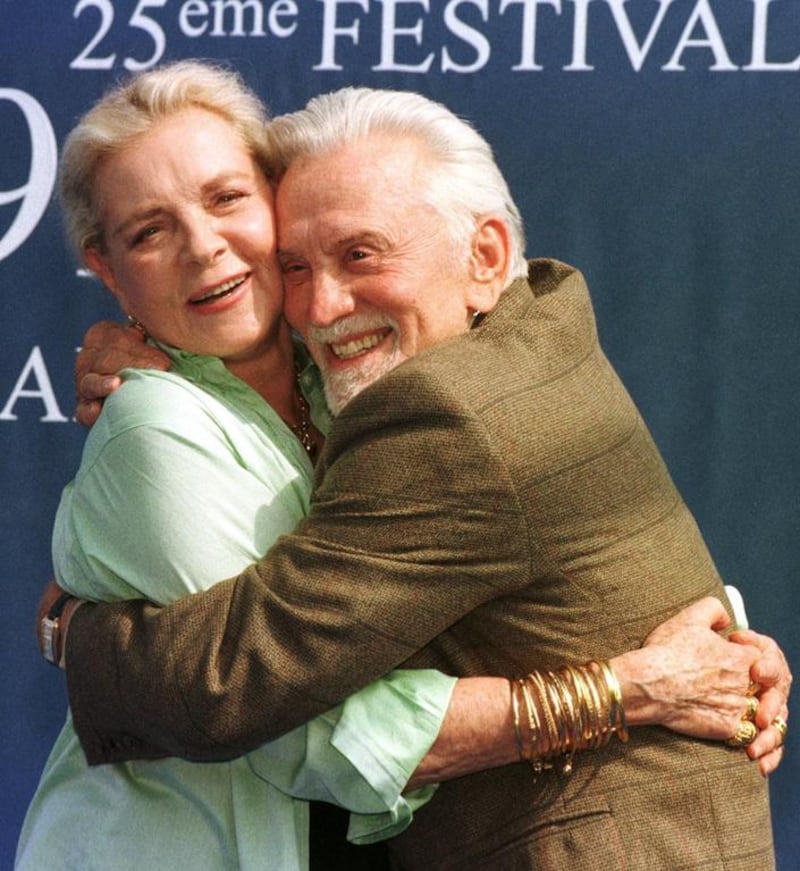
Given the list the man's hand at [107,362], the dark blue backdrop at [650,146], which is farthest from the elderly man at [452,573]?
the dark blue backdrop at [650,146]

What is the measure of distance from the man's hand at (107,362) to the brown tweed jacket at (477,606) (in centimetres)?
35

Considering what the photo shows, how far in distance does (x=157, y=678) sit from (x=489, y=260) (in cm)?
73

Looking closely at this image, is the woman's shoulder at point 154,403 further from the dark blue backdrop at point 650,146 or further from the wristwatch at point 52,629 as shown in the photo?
the dark blue backdrop at point 650,146

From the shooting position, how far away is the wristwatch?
214cm

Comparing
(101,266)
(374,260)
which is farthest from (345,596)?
(101,266)

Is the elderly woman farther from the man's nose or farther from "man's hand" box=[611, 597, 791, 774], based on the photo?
"man's hand" box=[611, 597, 791, 774]

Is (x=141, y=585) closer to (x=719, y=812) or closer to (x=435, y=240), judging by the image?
(x=435, y=240)

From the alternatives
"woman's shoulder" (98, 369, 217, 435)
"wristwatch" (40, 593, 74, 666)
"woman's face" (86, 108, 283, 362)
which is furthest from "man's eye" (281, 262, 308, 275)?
"wristwatch" (40, 593, 74, 666)

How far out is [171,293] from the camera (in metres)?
2.16

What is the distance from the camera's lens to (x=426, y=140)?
210 cm

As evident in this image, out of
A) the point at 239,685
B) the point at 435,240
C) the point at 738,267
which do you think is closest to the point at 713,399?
the point at 738,267

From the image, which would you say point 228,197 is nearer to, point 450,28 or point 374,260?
point 374,260

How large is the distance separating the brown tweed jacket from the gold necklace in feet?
Result: 1.13

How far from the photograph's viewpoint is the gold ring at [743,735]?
6.33 ft
